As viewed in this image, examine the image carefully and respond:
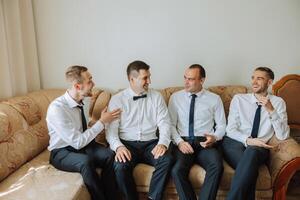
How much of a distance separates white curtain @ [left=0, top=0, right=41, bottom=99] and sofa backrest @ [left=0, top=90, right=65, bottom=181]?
24 centimetres

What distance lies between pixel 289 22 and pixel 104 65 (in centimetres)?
193

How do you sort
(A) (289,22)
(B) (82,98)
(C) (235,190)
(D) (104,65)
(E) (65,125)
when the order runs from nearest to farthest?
1. (C) (235,190)
2. (E) (65,125)
3. (B) (82,98)
4. (A) (289,22)
5. (D) (104,65)

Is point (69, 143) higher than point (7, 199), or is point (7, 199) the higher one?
point (69, 143)

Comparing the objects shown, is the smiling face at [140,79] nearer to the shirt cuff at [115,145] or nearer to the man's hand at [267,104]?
the shirt cuff at [115,145]

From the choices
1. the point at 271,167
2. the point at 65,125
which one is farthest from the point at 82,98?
Answer: the point at 271,167

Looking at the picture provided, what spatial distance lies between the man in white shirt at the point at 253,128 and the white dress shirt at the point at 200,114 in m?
0.10

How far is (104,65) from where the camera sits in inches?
126

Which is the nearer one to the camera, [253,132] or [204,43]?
[253,132]

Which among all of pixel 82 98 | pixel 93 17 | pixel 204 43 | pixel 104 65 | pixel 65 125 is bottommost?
pixel 65 125

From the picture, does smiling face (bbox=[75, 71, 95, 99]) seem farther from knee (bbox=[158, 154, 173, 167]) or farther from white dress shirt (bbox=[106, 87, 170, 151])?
knee (bbox=[158, 154, 173, 167])

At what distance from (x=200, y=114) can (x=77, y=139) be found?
1.08 metres

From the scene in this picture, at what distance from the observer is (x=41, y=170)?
2.23 m

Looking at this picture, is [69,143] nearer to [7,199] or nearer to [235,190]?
[7,199]

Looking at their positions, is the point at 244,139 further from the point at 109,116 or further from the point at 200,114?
the point at 109,116
